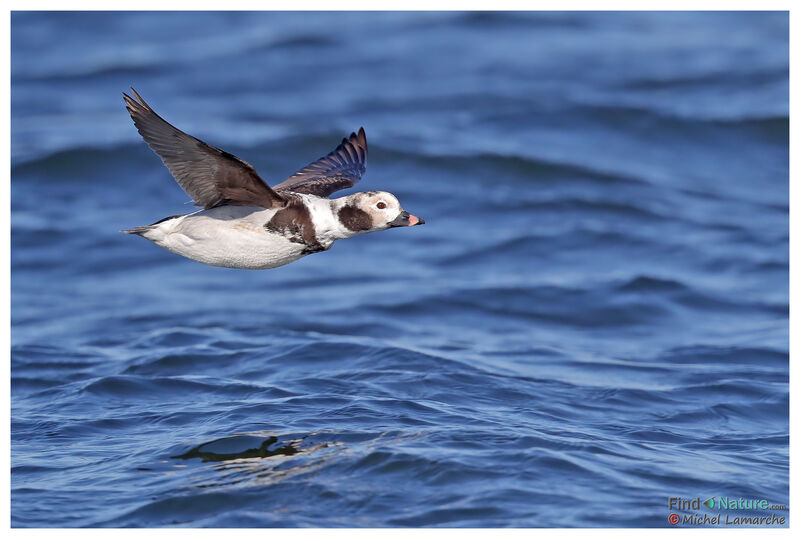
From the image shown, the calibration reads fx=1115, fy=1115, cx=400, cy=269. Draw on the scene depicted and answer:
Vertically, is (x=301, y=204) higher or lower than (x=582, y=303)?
higher

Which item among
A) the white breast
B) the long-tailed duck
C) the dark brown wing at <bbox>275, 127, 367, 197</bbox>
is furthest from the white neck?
the dark brown wing at <bbox>275, 127, 367, 197</bbox>

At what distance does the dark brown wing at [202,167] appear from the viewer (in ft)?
19.8

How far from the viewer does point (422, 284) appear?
42.2 ft

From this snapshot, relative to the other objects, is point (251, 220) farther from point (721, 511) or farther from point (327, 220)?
point (721, 511)

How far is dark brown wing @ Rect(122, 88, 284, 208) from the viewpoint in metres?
6.04

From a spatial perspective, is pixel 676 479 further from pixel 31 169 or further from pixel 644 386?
pixel 31 169

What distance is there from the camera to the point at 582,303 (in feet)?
40.2

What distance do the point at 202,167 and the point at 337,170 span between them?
203 cm

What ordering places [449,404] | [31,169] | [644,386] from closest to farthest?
[449,404] < [644,386] < [31,169]

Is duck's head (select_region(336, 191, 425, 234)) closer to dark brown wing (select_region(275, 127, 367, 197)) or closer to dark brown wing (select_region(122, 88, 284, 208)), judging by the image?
dark brown wing (select_region(122, 88, 284, 208))

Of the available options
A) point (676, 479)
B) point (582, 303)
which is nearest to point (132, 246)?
point (582, 303)

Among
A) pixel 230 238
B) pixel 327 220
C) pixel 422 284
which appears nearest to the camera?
pixel 230 238

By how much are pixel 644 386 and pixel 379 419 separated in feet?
9.34

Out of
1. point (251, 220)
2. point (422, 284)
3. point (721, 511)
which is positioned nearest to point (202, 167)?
point (251, 220)
